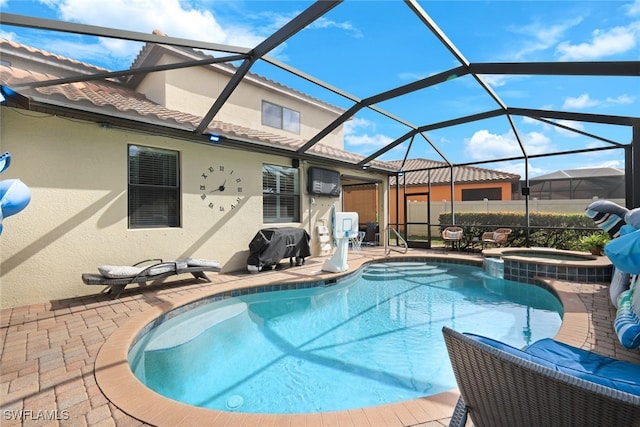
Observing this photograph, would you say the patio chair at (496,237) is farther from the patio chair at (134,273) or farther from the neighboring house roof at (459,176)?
the patio chair at (134,273)

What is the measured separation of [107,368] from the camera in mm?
2715

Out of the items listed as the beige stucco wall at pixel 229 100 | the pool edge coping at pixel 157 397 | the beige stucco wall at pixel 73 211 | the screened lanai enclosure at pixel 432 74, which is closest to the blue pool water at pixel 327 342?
the pool edge coping at pixel 157 397

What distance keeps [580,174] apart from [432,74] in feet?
59.5

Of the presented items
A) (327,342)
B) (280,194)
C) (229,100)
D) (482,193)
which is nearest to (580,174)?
(482,193)

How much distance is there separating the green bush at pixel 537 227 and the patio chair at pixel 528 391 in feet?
30.5

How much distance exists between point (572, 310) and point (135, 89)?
39.1 feet

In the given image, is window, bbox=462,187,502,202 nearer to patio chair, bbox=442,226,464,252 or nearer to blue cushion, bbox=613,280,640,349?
patio chair, bbox=442,226,464,252

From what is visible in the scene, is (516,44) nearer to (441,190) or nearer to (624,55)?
(624,55)

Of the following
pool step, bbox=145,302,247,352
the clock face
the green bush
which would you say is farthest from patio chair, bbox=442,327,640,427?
the green bush

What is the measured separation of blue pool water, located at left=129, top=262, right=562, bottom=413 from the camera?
→ 303 cm

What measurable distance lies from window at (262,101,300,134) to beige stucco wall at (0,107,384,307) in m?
4.31

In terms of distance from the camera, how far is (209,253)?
22.6 ft

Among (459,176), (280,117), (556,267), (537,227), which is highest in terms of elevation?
(280,117)

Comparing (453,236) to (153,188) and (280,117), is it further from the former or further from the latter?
(153,188)
